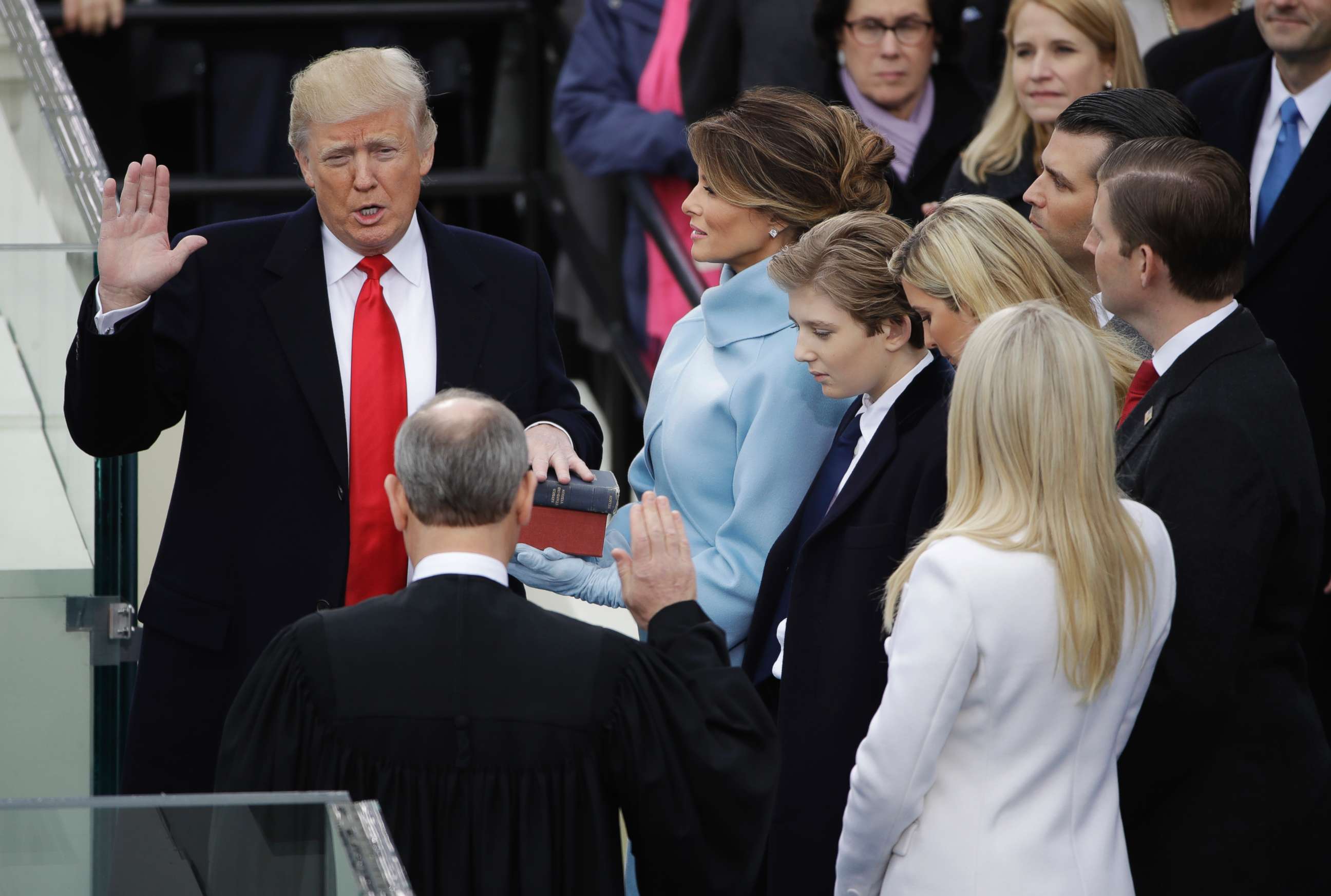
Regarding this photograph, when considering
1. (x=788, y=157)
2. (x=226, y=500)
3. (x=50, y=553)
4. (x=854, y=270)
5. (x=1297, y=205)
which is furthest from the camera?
(x=1297, y=205)

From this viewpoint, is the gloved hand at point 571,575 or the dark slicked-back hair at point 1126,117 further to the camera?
the dark slicked-back hair at point 1126,117

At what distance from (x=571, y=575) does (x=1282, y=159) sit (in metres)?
2.01

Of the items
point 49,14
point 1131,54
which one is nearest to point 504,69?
point 49,14

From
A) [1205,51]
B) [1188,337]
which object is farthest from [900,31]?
[1188,337]

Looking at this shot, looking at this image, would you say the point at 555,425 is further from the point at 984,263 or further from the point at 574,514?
the point at 984,263

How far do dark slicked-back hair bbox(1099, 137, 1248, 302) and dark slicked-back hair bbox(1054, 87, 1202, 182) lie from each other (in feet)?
1.49

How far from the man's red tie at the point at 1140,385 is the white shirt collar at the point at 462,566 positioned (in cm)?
108

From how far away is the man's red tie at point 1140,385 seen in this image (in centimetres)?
275

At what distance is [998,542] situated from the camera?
230 cm

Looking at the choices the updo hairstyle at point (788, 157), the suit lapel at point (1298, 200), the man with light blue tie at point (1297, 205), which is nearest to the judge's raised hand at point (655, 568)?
the updo hairstyle at point (788, 157)

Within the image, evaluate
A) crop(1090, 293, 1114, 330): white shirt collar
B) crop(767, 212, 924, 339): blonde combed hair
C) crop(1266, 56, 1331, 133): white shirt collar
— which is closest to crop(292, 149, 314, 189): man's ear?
crop(767, 212, 924, 339): blonde combed hair

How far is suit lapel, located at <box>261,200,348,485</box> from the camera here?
9.66ft

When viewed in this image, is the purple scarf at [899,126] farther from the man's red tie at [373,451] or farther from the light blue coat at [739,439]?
the man's red tie at [373,451]

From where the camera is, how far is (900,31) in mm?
4461
